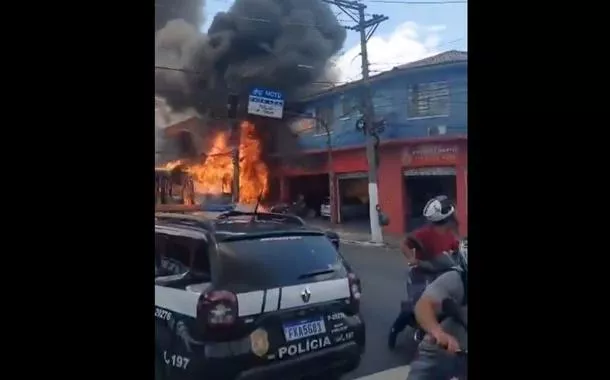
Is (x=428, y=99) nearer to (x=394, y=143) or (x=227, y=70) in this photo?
(x=394, y=143)

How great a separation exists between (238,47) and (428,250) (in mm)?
834

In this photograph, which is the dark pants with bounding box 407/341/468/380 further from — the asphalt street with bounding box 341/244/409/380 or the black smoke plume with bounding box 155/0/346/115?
the black smoke plume with bounding box 155/0/346/115

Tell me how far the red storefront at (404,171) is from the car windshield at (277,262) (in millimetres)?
153

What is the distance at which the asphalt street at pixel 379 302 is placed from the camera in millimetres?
1854

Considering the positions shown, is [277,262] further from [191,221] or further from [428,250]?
[428,250]

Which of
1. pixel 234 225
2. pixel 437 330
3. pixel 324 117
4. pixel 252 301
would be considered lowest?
pixel 437 330

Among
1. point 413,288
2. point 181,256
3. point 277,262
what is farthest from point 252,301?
point 413,288

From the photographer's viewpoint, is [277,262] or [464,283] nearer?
[277,262]

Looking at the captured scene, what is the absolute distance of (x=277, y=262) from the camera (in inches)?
71.3

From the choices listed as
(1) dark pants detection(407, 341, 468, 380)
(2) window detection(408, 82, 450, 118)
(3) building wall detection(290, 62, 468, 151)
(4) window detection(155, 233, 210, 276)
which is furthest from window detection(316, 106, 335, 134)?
(1) dark pants detection(407, 341, 468, 380)

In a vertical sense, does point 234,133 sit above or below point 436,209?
above
